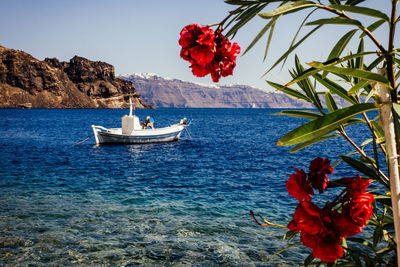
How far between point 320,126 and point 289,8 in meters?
0.36

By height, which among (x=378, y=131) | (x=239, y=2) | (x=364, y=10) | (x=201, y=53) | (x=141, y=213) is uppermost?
(x=239, y=2)

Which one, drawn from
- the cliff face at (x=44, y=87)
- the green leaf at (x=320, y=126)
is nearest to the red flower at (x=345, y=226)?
the green leaf at (x=320, y=126)

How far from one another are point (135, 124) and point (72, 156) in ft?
21.7

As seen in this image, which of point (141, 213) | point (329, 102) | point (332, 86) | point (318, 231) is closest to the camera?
point (318, 231)

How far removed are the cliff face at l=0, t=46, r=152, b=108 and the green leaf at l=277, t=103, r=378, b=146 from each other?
15878cm

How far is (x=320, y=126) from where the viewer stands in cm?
98

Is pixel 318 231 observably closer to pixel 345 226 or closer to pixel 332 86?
pixel 345 226

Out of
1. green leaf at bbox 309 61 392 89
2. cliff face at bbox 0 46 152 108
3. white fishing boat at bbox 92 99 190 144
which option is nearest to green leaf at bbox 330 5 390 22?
green leaf at bbox 309 61 392 89

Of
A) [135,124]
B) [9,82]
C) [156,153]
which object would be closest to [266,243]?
[156,153]

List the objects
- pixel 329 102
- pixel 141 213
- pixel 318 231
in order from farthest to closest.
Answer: pixel 141 213 < pixel 329 102 < pixel 318 231

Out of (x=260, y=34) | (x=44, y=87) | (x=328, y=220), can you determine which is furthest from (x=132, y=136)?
(x=44, y=87)

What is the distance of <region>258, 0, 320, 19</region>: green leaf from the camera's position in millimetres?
856

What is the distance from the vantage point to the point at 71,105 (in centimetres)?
16200

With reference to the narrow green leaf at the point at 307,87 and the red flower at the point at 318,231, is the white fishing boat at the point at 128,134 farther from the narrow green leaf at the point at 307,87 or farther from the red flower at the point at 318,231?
the red flower at the point at 318,231
